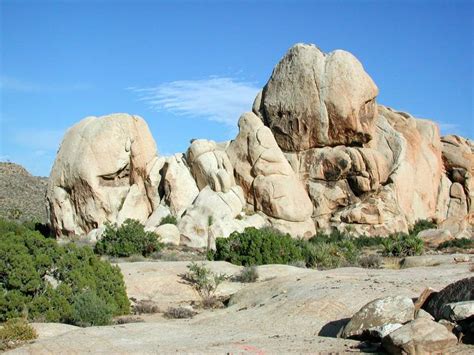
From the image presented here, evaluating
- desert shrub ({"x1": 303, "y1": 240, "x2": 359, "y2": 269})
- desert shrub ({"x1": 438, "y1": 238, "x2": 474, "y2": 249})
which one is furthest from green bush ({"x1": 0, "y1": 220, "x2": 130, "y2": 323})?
desert shrub ({"x1": 438, "y1": 238, "x2": 474, "y2": 249})

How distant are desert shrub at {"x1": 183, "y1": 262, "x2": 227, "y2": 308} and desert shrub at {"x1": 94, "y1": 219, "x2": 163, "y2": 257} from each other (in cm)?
788

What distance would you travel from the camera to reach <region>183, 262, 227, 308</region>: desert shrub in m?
18.9

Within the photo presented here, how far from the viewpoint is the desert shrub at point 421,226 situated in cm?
3952

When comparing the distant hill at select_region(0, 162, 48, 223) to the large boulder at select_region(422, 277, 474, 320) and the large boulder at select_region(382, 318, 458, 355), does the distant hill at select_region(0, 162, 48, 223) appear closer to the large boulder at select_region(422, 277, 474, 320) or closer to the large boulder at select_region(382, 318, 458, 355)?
the large boulder at select_region(422, 277, 474, 320)

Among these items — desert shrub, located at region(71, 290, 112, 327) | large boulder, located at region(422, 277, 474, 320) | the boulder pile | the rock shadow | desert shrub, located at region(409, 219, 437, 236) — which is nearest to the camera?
the boulder pile

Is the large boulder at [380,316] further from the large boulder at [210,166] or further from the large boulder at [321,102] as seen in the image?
the large boulder at [321,102]

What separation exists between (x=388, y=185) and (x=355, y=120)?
4.46 meters

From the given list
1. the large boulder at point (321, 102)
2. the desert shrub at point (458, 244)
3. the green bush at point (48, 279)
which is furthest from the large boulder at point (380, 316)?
the large boulder at point (321, 102)

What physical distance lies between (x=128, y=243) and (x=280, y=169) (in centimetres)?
1297

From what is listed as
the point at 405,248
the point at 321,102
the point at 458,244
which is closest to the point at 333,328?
the point at 405,248

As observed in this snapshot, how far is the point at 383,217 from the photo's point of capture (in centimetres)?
3803

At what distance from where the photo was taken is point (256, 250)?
78.2 ft

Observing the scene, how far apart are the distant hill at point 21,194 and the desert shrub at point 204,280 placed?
3524 cm

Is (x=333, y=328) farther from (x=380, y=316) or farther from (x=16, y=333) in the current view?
(x=16, y=333)
